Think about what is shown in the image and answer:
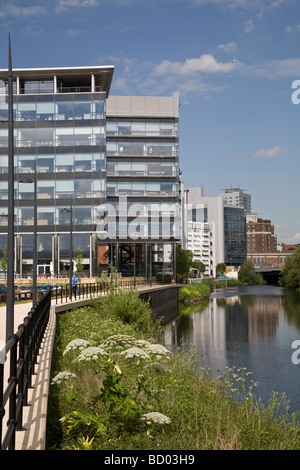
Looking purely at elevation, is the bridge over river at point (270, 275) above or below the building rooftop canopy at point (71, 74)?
below

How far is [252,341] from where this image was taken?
35.4m

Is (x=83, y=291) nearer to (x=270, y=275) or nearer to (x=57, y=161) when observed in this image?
(x=57, y=161)

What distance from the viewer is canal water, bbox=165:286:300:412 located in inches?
889

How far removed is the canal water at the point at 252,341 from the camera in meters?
22.6

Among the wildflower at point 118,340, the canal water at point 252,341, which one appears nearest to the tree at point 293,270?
A: the canal water at point 252,341

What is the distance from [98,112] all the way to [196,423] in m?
65.6

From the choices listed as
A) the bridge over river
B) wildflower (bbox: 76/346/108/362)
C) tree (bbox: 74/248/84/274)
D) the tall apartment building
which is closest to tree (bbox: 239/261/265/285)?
the bridge over river

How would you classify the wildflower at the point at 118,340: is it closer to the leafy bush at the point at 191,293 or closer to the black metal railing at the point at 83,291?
the black metal railing at the point at 83,291

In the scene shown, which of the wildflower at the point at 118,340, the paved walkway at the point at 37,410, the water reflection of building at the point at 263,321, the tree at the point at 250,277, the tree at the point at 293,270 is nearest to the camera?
the paved walkway at the point at 37,410

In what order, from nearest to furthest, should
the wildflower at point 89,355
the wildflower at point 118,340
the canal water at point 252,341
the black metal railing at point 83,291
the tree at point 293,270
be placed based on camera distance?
1. the wildflower at point 89,355
2. the wildflower at point 118,340
3. the canal water at point 252,341
4. the black metal railing at point 83,291
5. the tree at point 293,270

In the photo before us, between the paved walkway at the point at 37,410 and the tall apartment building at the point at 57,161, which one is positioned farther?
the tall apartment building at the point at 57,161

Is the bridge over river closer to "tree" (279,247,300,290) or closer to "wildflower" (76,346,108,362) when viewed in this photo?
"tree" (279,247,300,290)
